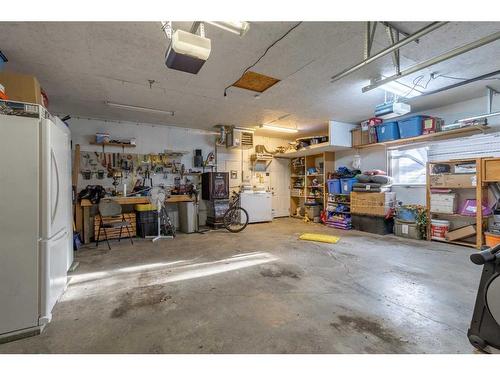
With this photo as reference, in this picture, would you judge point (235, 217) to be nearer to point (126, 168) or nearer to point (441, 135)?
point (126, 168)

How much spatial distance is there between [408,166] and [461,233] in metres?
1.80

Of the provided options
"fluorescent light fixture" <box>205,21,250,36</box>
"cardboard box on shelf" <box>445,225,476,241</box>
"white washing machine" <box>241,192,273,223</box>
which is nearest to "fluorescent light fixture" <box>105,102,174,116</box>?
"white washing machine" <box>241,192,273,223</box>

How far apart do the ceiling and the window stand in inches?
40.6

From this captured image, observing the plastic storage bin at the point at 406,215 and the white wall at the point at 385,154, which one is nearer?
the white wall at the point at 385,154

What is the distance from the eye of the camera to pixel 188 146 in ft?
21.9

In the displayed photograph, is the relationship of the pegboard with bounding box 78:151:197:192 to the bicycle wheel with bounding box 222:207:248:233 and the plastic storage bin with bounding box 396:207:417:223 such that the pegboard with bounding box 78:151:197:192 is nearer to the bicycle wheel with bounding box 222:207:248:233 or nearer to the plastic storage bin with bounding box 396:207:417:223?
the bicycle wheel with bounding box 222:207:248:233

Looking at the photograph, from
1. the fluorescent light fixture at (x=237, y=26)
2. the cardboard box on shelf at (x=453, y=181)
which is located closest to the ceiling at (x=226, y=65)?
the fluorescent light fixture at (x=237, y=26)

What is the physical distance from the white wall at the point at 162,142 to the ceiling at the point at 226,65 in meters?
0.48

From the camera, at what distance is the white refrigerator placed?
1878 millimetres

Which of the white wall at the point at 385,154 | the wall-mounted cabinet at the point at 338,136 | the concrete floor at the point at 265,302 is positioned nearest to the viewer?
the concrete floor at the point at 265,302

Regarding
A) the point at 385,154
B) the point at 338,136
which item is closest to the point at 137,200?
the point at 338,136

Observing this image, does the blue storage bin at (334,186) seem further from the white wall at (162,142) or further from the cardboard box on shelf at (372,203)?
the white wall at (162,142)

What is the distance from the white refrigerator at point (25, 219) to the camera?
1878 millimetres
